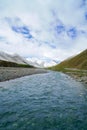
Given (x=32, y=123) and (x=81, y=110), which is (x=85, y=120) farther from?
(x=32, y=123)

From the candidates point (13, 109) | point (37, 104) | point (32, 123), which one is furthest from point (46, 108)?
point (32, 123)

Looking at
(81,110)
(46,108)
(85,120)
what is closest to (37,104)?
(46,108)

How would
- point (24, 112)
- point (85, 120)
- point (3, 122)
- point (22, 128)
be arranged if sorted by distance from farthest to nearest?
point (24, 112) < point (85, 120) < point (3, 122) < point (22, 128)

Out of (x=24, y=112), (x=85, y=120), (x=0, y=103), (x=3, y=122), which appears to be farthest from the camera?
(x=0, y=103)

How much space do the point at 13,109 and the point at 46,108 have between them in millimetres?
3368

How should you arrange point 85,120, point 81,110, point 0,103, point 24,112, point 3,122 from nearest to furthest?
1. point 3,122
2. point 85,120
3. point 24,112
4. point 81,110
5. point 0,103

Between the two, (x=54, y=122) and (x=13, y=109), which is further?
(x=13, y=109)

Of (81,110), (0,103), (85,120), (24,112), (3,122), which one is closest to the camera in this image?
(3,122)

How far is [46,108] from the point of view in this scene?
758 inches

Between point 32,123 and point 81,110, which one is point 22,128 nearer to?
point 32,123

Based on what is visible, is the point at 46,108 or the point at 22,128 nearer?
the point at 22,128

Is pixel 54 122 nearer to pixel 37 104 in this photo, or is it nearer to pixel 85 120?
pixel 85 120

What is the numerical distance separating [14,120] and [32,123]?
1512mm

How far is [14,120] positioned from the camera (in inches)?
594
